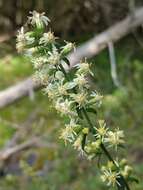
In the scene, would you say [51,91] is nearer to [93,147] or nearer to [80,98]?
[80,98]

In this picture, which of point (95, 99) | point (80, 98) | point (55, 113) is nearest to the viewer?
point (80, 98)

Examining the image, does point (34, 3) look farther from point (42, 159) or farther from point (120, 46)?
point (42, 159)

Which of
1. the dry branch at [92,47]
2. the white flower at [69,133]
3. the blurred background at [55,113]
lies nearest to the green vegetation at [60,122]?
the blurred background at [55,113]

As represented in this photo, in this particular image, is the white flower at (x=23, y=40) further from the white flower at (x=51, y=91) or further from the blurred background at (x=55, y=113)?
the blurred background at (x=55, y=113)

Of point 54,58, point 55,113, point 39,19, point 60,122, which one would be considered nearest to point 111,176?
point 54,58

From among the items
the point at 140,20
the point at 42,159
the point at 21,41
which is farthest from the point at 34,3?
the point at 21,41

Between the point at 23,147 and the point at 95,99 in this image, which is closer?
the point at 95,99

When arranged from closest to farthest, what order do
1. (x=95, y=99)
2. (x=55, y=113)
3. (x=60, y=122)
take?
(x=95, y=99), (x=60, y=122), (x=55, y=113)
